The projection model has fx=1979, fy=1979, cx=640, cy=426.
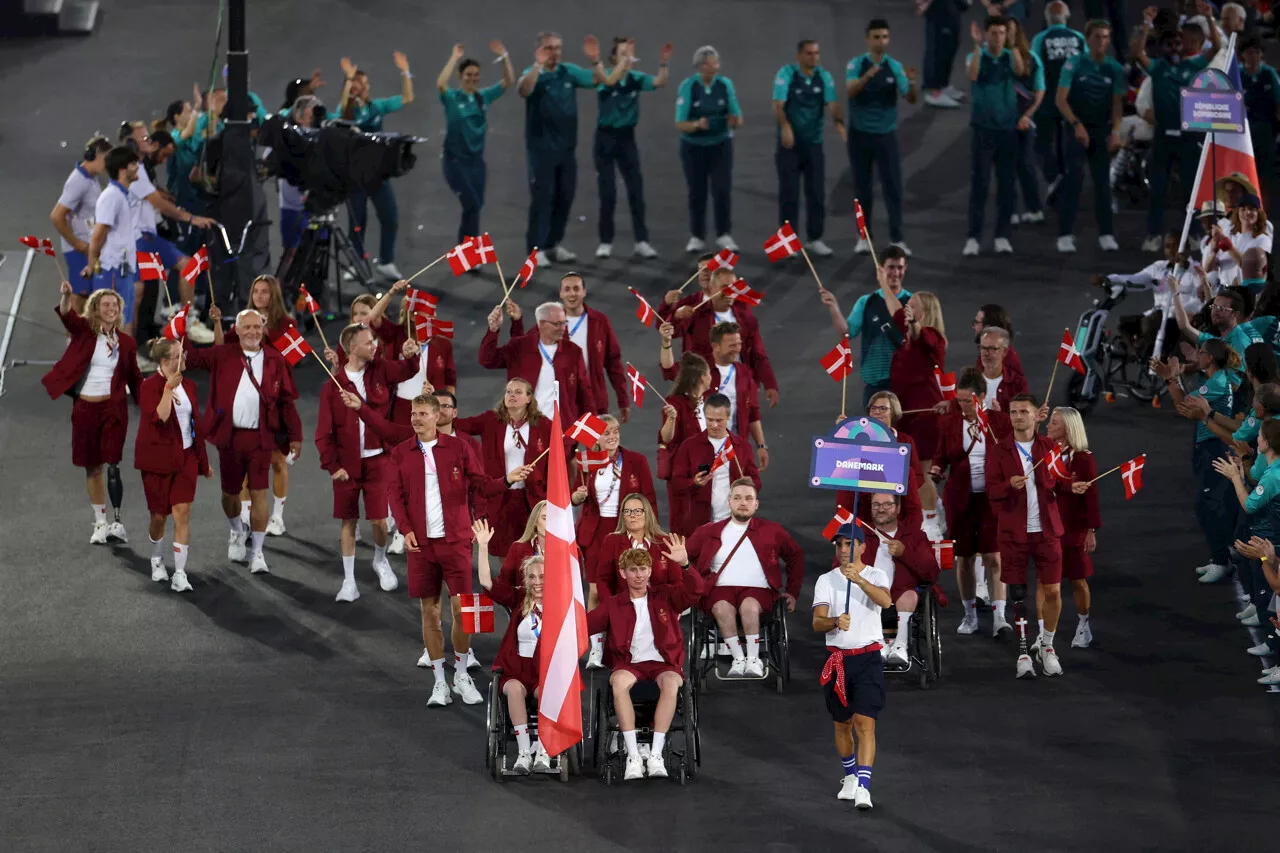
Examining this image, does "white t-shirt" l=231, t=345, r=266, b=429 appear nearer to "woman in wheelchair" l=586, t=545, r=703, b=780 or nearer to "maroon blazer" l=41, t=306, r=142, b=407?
"maroon blazer" l=41, t=306, r=142, b=407

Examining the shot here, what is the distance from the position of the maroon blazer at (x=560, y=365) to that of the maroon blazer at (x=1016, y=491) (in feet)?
10.1

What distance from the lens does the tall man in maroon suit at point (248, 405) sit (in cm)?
1363

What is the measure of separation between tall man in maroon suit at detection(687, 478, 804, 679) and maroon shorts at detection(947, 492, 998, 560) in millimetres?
1254

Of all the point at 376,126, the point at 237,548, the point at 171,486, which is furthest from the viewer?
the point at 376,126

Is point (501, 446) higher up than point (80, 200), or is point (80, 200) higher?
point (80, 200)

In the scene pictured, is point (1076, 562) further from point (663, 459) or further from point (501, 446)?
point (501, 446)

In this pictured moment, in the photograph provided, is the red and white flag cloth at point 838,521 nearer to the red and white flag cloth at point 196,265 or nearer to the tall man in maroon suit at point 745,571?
the tall man in maroon suit at point 745,571

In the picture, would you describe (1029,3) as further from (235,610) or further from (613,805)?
(613,805)

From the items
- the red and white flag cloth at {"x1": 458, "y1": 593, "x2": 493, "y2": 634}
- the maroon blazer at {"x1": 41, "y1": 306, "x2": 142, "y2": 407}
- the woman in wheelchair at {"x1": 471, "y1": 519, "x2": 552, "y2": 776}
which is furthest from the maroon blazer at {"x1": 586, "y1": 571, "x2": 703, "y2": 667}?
the maroon blazer at {"x1": 41, "y1": 306, "x2": 142, "y2": 407}

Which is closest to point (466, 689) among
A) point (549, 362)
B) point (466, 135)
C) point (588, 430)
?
point (588, 430)

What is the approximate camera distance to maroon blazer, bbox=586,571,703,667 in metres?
10.9

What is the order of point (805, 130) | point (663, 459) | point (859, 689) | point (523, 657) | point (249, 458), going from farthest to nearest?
point (805, 130) → point (249, 458) → point (663, 459) → point (523, 657) → point (859, 689)

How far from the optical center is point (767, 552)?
12.0 metres

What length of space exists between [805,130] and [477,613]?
9654 millimetres
